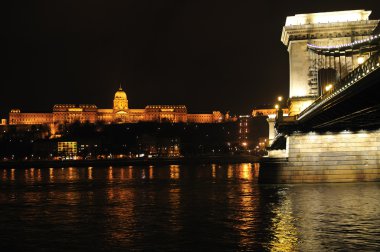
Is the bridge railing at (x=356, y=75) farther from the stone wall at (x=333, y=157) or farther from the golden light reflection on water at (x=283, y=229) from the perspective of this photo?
the stone wall at (x=333, y=157)

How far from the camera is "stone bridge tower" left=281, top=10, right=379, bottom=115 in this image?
154ft

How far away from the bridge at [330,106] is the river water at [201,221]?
249 centimetres

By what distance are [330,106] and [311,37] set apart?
21.3 meters

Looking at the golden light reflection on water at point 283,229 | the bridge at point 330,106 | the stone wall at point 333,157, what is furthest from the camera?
the stone wall at point 333,157

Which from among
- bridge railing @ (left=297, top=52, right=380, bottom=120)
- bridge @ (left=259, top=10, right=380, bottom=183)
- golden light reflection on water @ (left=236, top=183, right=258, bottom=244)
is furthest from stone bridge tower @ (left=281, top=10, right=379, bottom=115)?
bridge railing @ (left=297, top=52, right=380, bottom=120)

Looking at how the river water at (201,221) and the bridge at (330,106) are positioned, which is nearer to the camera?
the river water at (201,221)

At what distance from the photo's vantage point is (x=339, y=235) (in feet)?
64.0

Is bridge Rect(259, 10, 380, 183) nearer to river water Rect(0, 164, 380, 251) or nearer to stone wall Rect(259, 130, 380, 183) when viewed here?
stone wall Rect(259, 130, 380, 183)

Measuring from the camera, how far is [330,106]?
2797 cm

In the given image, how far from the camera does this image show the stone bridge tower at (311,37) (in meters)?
46.8

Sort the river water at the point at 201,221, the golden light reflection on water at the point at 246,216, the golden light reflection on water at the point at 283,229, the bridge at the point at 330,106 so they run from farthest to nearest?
the bridge at the point at 330,106 < the golden light reflection on water at the point at 246,216 < the river water at the point at 201,221 < the golden light reflection on water at the point at 283,229

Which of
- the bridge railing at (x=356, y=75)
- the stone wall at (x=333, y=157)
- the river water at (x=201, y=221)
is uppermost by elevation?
the bridge railing at (x=356, y=75)

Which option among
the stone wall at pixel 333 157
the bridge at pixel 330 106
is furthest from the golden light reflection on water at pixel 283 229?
the stone wall at pixel 333 157

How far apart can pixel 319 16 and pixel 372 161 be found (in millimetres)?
14327
